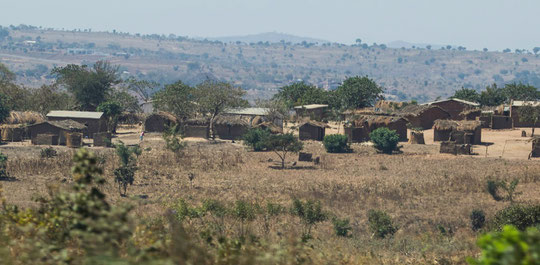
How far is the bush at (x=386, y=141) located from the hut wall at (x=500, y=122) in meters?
13.1

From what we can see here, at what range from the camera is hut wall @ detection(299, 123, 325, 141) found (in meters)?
50.1

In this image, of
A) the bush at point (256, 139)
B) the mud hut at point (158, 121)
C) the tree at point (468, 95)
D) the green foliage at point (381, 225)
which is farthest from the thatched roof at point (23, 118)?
the tree at point (468, 95)

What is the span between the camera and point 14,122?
49.8m

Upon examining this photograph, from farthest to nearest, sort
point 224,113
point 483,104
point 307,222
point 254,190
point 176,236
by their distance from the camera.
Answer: point 483,104, point 224,113, point 254,190, point 307,222, point 176,236

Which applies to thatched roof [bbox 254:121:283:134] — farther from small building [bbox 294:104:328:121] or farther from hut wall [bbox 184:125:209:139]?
small building [bbox 294:104:328:121]

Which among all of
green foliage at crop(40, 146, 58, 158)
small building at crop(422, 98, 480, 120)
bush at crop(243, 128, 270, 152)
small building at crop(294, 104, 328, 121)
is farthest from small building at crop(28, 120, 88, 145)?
small building at crop(422, 98, 480, 120)

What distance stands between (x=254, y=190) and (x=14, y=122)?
82.9 feet

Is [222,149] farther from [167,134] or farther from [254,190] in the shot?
[254,190]

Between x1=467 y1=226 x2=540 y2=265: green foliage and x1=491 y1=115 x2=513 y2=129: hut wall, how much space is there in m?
49.9

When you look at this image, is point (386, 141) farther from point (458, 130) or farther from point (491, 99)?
point (491, 99)

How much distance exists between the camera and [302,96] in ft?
253

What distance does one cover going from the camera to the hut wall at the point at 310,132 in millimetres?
50062

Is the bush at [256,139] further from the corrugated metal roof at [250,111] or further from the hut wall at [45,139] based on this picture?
Result: the hut wall at [45,139]

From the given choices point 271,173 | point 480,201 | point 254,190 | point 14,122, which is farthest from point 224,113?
point 480,201
